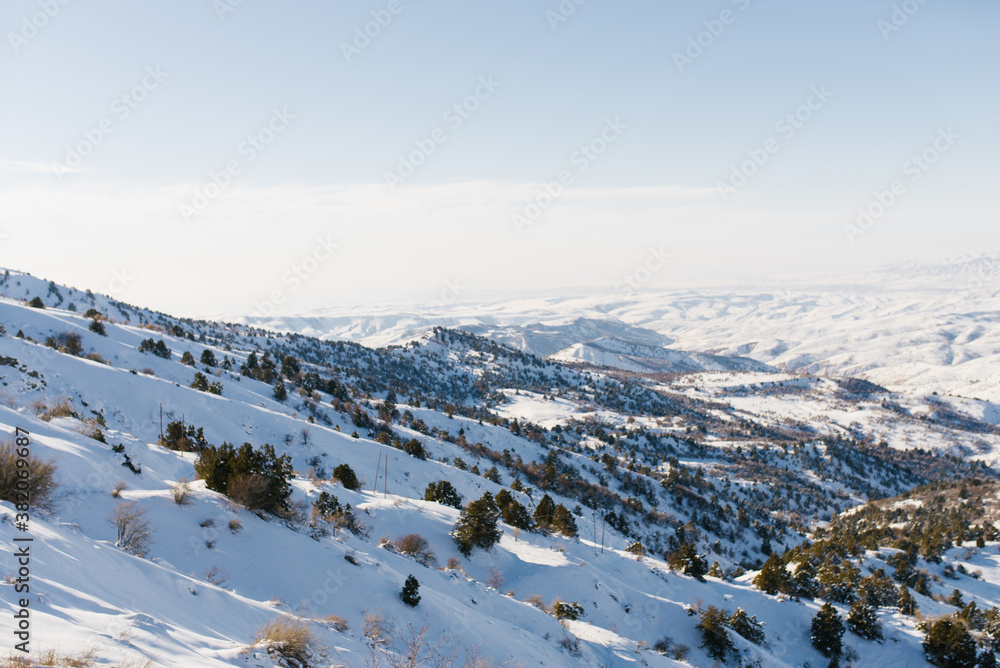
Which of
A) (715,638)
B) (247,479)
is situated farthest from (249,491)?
(715,638)

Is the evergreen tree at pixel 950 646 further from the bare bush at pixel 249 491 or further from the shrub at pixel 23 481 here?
the shrub at pixel 23 481

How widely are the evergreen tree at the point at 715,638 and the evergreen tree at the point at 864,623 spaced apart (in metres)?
11.8

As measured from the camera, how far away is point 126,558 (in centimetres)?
1380

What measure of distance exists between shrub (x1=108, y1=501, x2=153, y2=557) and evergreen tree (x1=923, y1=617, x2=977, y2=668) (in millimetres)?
44660

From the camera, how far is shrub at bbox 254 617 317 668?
1116 cm

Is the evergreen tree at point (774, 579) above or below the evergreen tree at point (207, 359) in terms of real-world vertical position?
below

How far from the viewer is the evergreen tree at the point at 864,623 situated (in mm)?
33500

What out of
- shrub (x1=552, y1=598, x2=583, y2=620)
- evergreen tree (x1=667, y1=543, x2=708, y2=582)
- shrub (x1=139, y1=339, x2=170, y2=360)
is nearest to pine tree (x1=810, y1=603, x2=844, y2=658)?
evergreen tree (x1=667, y1=543, x2=708, y2=582)

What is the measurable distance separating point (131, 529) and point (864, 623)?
43.4m

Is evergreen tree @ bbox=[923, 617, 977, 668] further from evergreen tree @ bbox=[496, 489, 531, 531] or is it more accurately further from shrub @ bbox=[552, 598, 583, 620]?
evergreen tree @ bbox=[496, 489, 531, 531]

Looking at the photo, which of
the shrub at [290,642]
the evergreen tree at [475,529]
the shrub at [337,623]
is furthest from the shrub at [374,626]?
the evergreen tree at [475,529]

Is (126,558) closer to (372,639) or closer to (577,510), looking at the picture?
(372,639)

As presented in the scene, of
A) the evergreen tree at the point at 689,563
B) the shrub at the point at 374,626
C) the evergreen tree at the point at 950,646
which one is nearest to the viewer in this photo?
the shrub at the point at 374,626

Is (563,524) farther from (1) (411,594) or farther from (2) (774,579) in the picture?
(1) (411,594)
